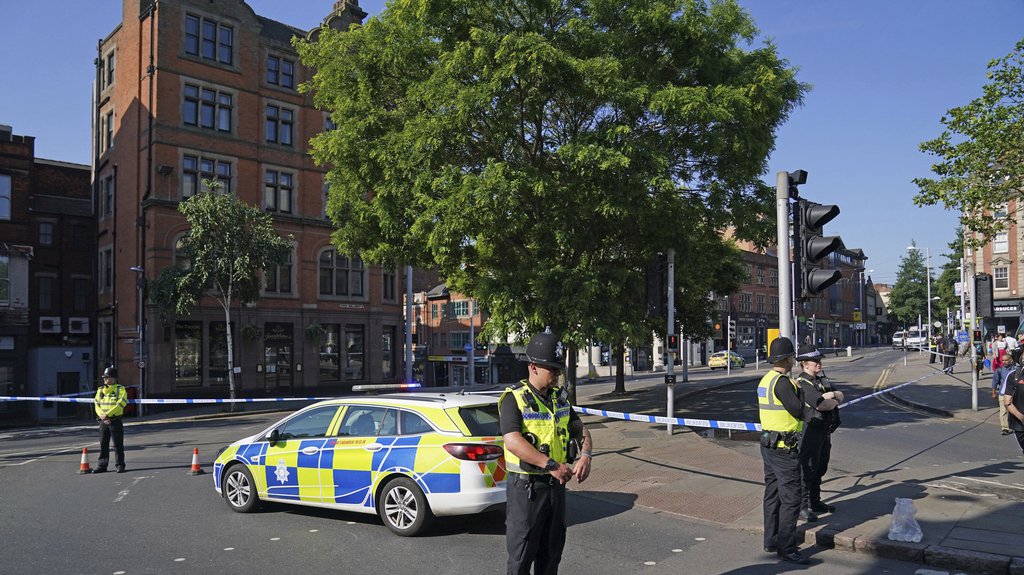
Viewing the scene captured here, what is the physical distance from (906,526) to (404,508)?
4617 mm

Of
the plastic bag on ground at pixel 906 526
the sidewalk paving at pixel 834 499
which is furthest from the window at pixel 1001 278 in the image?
the plastic bag on ground at pixel 906 526

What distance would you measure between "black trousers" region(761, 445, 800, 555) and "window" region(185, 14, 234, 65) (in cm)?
3150

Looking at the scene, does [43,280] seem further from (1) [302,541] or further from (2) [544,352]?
(2) [544,352]

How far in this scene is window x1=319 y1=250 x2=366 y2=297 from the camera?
1394 inches

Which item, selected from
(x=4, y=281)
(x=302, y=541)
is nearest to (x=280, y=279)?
(x=4, y=281)

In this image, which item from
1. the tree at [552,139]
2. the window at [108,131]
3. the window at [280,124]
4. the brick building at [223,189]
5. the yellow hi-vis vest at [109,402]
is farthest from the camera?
the window at [108,131]

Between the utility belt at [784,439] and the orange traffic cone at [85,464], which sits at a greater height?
the utility belt at [784,439]

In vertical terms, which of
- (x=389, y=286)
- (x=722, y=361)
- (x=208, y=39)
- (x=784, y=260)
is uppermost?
(x=208, y=39)

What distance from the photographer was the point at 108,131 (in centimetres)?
3525

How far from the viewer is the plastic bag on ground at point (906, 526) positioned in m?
6.51

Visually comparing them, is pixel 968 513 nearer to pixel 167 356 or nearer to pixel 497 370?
pixel 167 356

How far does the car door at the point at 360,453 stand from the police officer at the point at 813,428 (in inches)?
169

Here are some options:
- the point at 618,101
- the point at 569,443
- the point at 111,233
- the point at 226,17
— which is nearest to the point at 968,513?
the point at 569,443

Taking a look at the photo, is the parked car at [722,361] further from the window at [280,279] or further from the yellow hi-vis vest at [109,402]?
Answer: the yellow hi-vis vest at [109,402]
